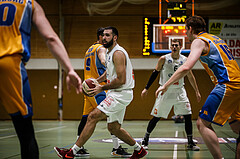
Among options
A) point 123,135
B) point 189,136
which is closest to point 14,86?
point 123,135

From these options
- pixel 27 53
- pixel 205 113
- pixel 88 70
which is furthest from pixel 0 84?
pixel 88 70

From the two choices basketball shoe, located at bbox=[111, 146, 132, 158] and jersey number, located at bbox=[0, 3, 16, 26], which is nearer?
jersey number, located at bbox=[0, 3, 16, 26]

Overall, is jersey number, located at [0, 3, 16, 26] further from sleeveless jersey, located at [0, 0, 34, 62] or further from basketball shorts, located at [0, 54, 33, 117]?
basketball shorts, located at [0, 54, 33, 117]

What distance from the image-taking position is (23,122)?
256 cm

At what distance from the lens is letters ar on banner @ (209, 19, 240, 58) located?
1720 cm

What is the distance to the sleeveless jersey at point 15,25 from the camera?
8.42 ft

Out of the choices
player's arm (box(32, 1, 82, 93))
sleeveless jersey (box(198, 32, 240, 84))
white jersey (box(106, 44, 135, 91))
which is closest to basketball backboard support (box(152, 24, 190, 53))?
white jersey (box(106, 44, 135, 91))

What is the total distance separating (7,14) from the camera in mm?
2605

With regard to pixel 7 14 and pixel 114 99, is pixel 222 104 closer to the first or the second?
pixel 114 99

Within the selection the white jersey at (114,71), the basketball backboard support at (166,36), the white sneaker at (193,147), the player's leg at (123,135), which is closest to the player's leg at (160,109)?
the white sneaker at (193,147)

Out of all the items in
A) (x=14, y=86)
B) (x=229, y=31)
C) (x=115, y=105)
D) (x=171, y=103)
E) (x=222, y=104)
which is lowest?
(x=171, y=103)

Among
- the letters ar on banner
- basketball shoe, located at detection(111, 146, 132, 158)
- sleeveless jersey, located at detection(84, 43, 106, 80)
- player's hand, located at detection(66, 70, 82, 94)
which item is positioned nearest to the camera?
player's hand, located at detection(66, 70, 82, 94)

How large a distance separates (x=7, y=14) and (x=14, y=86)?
568 millimetres

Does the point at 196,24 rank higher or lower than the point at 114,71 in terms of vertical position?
higher
